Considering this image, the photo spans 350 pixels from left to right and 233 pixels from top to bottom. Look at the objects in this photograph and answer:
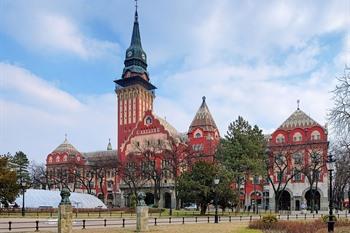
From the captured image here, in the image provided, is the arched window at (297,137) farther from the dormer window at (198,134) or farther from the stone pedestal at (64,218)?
the stone pedestal at (64,218)

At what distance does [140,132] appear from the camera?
9175cm

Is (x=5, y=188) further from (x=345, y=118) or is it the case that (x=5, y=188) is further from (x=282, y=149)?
(x=282, y=149)

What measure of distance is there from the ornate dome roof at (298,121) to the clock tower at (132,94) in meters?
34.7

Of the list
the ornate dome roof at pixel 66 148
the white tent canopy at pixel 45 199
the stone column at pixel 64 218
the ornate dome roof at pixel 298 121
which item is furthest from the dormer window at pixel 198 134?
the stone column at pixel 64 218

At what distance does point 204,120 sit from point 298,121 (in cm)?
1841

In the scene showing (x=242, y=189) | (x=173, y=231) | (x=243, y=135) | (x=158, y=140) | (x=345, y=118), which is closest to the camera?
(x=173, y=231)

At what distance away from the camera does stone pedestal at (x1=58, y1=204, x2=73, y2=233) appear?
69.1 feet

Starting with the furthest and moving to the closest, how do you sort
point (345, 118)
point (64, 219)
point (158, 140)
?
point (158, 140)
point (345, 118)
point (64, 219)

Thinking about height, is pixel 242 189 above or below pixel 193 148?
below

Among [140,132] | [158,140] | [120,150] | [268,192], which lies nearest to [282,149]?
[268,192]

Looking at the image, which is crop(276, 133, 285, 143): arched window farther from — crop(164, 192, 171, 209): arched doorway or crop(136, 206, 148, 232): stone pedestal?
crop(136, 206, 148, 232): stone pedestal

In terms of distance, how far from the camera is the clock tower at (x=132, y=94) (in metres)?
99.4

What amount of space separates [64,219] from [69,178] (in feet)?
252

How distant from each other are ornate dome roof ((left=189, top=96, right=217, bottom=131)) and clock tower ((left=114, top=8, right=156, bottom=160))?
16.7 metres
